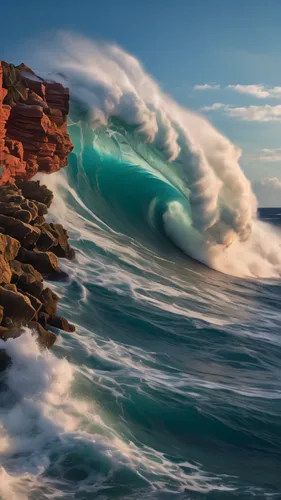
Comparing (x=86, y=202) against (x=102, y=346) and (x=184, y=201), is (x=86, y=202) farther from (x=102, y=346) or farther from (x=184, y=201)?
(x=102, y=346)

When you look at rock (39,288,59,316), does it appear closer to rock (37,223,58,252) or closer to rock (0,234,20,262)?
rock (0,234,20,262)

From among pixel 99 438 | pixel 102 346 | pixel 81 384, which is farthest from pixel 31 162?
pixel 99 438

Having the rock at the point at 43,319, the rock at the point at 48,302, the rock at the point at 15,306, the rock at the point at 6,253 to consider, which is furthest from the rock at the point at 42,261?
the rock at the point at 15,306

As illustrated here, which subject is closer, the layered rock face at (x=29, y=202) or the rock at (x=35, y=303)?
the layered rock face at (x=29, y=202)

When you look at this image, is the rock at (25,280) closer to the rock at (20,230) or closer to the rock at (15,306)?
the rock at (15,306)

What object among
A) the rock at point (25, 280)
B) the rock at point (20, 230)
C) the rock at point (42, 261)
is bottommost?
the rock at point (25, 280)

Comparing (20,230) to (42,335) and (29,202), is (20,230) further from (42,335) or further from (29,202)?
(42,335)

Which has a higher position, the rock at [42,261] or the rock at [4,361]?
the rock at [42,261]
